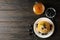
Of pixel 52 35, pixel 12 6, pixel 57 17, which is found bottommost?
pixel 52 35

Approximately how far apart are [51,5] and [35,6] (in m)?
0.11

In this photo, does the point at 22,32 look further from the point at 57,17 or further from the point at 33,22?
the point at 57,17

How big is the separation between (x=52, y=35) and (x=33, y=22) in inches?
6.0

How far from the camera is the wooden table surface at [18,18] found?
4.24ft

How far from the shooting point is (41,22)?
4.12ft

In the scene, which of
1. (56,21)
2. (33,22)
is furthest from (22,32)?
(56,21)

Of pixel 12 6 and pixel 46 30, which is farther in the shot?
pixel 12 6

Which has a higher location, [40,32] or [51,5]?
[51,5]

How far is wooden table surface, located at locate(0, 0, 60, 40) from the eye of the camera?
1.29 meters

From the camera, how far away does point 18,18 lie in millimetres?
1322

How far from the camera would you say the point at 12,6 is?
1343 millimetres

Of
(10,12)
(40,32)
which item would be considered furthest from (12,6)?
(40,32)

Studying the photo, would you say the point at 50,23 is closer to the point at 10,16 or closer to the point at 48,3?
the point at 48,3

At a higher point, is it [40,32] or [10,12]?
[10,12]
